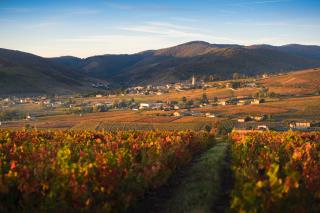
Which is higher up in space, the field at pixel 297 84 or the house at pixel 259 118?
the field at pixel 297 84

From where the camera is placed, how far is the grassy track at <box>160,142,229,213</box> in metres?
13.5

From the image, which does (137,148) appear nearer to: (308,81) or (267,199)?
(267,199)

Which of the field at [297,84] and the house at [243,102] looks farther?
the field at [297,84]

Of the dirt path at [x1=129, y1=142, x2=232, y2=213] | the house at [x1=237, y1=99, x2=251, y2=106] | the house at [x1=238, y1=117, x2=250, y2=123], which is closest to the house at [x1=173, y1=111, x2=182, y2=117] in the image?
the house at [x1=238, y1=117, x2=250, y2=123]

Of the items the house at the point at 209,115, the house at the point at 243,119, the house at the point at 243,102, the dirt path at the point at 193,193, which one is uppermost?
the dirt path at the point at 193,193

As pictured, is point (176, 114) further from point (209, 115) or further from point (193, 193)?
point (193, 193)

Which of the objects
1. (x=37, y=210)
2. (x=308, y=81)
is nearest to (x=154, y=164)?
(x=37, y=210)

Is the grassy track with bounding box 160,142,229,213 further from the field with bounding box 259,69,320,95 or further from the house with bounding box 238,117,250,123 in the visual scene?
the field with bounding box 259,69,320,95

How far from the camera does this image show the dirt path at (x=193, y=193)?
13.5 m

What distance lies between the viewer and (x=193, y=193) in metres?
15.2

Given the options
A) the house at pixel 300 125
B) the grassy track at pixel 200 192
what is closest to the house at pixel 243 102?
the house at pixel 300 125

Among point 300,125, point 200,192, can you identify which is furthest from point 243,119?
point 200,192

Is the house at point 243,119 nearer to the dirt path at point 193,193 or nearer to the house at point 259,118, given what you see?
the house at point 259,118

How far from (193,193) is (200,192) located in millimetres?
286
